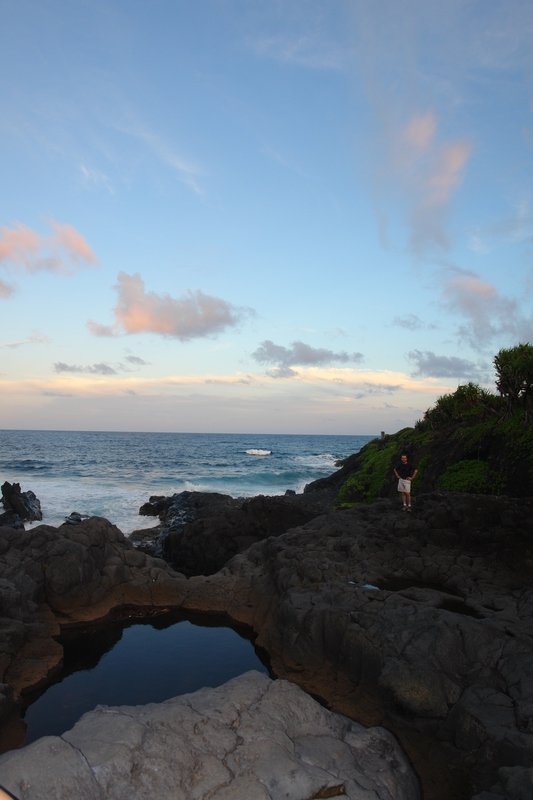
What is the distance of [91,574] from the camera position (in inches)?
499

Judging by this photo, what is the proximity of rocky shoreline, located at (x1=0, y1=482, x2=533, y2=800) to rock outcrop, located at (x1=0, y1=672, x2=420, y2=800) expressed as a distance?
0.99 m

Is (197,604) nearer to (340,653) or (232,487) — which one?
(340,653)

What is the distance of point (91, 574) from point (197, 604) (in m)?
2.96

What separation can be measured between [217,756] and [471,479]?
48.0 ft

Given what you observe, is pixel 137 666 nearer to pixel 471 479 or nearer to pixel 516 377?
pixel 471 479

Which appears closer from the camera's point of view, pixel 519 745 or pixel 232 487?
pixel 519 745

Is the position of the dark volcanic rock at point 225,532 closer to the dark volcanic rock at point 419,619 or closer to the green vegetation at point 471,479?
the dark volcanic rock at point 419,619

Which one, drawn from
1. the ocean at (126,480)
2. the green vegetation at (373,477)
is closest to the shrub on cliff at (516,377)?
the green vegetation at (373,477)

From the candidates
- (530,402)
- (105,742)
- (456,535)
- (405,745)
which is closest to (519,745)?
(405,745)

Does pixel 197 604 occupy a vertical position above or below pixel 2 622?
below

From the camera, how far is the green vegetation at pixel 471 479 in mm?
17062

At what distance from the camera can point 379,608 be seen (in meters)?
9.25

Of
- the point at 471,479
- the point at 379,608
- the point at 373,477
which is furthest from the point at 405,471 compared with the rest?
the point at 373,477

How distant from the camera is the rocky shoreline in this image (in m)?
6.50
